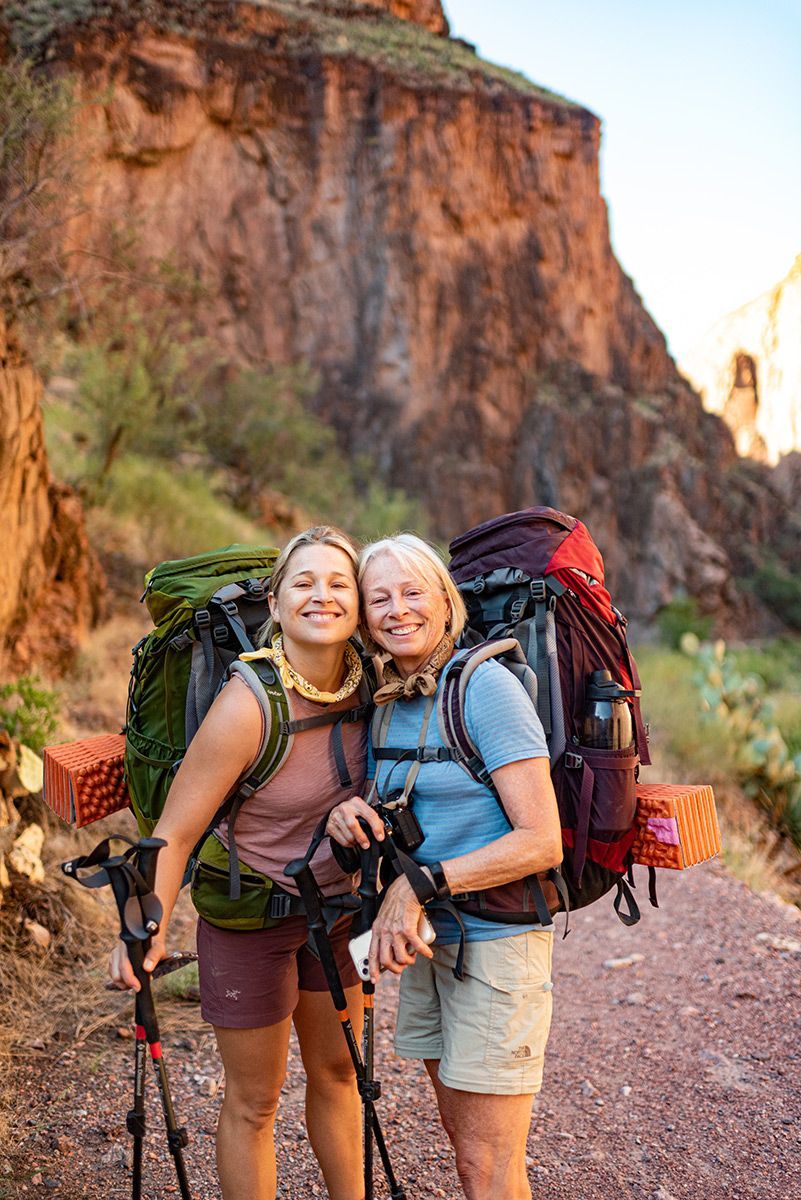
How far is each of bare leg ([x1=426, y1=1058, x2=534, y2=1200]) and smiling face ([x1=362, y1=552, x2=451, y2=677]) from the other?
38.9 inches

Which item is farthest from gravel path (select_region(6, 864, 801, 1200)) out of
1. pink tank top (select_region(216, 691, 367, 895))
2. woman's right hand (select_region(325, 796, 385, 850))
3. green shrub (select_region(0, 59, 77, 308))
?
green shrub (select_region(0, 59, 77, 308))

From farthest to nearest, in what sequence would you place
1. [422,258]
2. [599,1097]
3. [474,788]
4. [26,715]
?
[422,258] < [26,715] < [599,1097] < [474,788]

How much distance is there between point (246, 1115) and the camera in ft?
7.58

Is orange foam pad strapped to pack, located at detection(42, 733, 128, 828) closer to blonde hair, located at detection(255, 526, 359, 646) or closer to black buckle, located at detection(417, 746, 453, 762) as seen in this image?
blonde hair, located at detection(255, 526, 359, 646)

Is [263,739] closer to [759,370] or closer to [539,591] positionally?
[539,591]

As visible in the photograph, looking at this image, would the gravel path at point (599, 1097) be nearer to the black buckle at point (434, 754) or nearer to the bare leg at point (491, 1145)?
the bare leg at point (491, 1145)

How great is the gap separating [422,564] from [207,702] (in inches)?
26.8

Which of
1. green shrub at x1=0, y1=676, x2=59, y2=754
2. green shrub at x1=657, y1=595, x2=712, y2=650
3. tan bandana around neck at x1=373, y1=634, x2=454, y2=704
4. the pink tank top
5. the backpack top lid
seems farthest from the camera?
green shrub at x1=657, y1=595, x2=712, y2=650

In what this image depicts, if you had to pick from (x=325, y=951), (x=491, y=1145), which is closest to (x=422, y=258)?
(x=325, y=951)

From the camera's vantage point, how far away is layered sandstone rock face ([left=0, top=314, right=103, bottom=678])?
654cm

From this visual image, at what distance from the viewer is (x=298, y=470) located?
68.6ft

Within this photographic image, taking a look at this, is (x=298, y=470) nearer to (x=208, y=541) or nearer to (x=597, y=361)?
(x=208, y=541)

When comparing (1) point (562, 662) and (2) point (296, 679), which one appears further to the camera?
(1) point (562, 662)

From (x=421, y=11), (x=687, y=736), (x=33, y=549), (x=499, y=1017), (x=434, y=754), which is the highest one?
(x=421, y=11)
